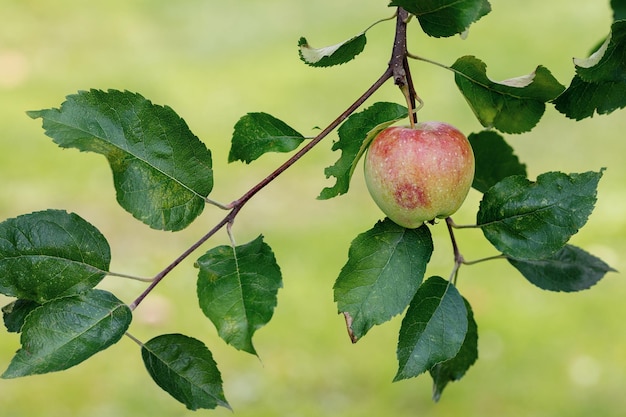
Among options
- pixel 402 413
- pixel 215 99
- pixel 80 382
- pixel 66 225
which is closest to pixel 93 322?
pixel 66 225

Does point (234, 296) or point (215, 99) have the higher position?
point (215, 99)

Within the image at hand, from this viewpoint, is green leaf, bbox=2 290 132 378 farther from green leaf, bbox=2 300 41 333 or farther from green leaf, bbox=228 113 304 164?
green leaf, bbox=228 113 304 164

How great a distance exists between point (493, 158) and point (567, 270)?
0.48 ft

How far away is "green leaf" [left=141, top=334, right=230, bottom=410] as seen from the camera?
2.43 feet

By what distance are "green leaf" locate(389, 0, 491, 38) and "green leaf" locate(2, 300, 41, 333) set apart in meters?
0.41

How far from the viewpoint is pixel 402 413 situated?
2904 millimetres

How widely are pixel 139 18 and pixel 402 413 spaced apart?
12.7 feet

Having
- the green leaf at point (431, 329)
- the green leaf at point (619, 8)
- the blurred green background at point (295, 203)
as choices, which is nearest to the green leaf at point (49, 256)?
the green leaf at point (431, 329)

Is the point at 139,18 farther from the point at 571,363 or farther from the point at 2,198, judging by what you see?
the point at 571,363

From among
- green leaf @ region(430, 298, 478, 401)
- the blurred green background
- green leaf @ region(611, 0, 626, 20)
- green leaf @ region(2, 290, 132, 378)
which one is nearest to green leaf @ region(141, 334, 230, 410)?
green leaf @ region(2, 290, 132, 378)

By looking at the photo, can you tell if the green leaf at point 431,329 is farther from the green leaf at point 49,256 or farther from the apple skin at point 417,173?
the green leaf at point 49,256

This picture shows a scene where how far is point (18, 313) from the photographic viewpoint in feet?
2.52

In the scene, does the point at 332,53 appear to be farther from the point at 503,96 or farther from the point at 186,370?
the point at 186,370

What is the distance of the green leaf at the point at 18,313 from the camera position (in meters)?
Answer: 0.77
